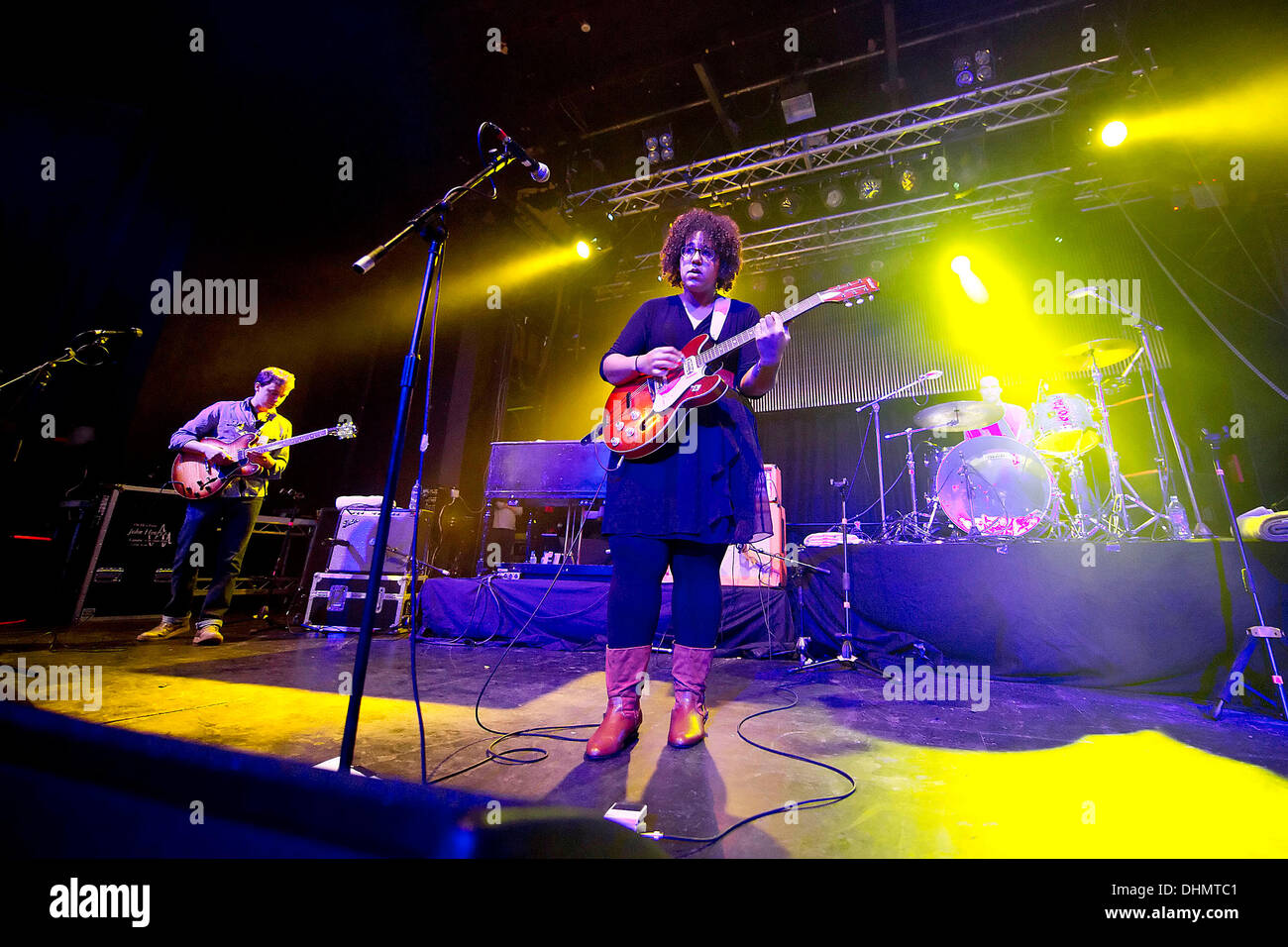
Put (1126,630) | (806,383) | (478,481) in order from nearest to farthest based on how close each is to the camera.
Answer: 1. (1126,630)
2. (478,481)
3. (806,383)

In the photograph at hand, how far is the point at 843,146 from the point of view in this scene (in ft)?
20.9

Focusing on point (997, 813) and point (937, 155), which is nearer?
A: point (997, 813)

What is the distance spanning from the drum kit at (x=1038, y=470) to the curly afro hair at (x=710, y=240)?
3.57m

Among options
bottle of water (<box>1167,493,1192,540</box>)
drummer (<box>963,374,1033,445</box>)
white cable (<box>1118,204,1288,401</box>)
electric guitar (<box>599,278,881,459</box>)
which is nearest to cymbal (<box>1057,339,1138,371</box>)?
drummer (<box>963,374,1033,445</box>)

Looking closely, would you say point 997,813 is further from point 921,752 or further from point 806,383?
point 806,383

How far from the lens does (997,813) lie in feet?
4.48

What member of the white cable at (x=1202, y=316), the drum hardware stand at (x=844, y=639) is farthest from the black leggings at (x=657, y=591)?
the white cable at (x=1202, y=316)

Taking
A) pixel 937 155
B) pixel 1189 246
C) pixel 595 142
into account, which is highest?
pixel 595 142

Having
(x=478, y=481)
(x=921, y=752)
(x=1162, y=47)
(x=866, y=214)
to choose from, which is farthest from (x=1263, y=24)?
(x=478, y=481)

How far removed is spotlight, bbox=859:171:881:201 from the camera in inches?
262

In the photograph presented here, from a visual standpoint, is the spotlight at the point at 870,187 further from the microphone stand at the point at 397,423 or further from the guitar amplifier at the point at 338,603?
the guitar amplifier at the point at 338,603

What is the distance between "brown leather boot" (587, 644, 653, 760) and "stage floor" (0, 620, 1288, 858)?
84 mm

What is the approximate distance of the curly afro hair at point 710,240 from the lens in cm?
240
